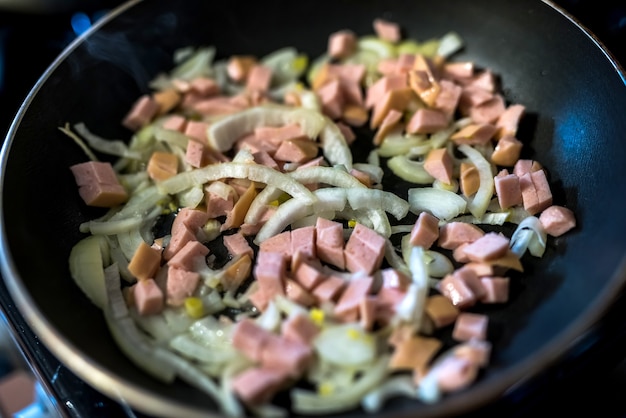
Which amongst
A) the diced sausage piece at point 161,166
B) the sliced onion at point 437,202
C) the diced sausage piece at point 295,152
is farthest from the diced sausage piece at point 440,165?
the diced sausage piece at point 161,166

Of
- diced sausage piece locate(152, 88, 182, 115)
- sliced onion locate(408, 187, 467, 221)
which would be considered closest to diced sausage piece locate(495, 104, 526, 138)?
sliced onion locate(408, 187, 467, 221)

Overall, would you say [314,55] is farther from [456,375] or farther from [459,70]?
[456,375]

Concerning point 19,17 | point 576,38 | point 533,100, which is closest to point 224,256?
point 533,100

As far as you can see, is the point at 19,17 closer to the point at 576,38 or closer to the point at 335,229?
the point at 335,229

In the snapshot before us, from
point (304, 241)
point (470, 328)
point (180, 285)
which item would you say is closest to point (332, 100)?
point (304, 241)

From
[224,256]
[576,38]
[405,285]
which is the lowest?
[224,256]

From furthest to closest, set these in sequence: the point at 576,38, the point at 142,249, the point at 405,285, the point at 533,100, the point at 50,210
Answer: the point at 533,100
the point at 576,38
the point at 50,210
the point at 142,249
the point at 405,285

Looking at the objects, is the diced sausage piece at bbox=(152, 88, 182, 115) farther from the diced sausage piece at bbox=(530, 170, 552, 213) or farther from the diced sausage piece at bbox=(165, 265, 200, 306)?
the diced sausage piece at bbox=(530, 170, 552, 213)
